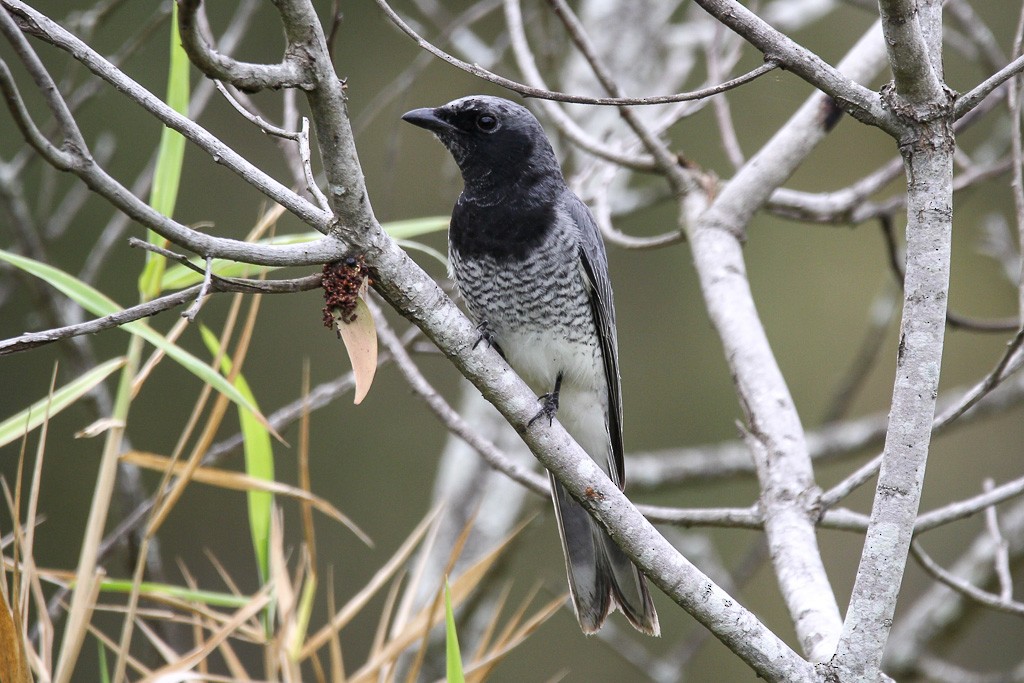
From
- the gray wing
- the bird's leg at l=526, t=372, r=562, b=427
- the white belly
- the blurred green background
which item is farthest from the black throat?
the blurred green background

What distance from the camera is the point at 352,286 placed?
5.47 ft

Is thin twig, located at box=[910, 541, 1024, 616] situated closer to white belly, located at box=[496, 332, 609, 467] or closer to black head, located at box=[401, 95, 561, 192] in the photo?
white belly, located at box=[496, 332, 609, 467]

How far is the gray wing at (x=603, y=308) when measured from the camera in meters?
2.88

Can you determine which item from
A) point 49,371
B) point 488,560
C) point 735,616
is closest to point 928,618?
point 488,560

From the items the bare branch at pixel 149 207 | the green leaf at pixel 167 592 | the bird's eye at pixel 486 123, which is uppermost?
the bird's eye at pixel 486 123

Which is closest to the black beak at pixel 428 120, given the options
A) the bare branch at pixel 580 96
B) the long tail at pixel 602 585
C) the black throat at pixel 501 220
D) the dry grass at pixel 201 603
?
the black throat at pixel 501 220

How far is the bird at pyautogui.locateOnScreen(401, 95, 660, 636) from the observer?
2758 millimetres

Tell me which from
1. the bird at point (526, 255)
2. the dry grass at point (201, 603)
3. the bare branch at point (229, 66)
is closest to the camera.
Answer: the bare branch at point (229, 66)

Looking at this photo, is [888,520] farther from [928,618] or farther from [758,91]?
[758,91]

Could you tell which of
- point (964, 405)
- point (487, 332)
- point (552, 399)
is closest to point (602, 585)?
point (552, 399)

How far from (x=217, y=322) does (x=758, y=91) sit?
11.6 ft

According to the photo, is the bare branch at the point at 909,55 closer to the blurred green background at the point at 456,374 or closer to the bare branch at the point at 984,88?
the bare branch at the point at 984,88

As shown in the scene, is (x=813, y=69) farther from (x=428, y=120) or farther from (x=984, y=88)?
(x=428, y=120)

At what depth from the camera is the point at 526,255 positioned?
2771 millimetres
